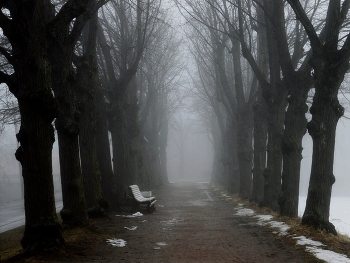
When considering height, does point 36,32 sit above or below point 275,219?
above

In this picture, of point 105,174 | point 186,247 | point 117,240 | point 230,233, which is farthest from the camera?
point 105,174

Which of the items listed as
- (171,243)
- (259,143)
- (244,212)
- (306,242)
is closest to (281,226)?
(306,242)

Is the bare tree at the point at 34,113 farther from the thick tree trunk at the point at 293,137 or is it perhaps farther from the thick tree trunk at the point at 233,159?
the thick tree trunk at the point at 233,159

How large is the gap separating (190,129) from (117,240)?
97949 mm

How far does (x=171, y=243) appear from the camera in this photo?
1017 cm

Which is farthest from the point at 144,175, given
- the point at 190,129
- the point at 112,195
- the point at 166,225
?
the point at 190,129

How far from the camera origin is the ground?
820 cm

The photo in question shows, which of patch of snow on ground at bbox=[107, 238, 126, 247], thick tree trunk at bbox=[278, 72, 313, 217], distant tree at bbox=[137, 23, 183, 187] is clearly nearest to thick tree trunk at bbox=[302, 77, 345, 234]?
thick tree trunk at bbox=[278, 72, 313, 217]

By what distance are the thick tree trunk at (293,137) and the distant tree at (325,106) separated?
212 cm

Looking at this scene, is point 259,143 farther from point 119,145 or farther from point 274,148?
point 119,145

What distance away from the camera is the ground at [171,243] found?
26.9 feet

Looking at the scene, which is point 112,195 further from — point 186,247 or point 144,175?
point 144,175

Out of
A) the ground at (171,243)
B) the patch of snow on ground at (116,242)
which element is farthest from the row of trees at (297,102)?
the patch of snow on ground at (116,242)

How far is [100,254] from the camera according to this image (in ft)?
28.0
